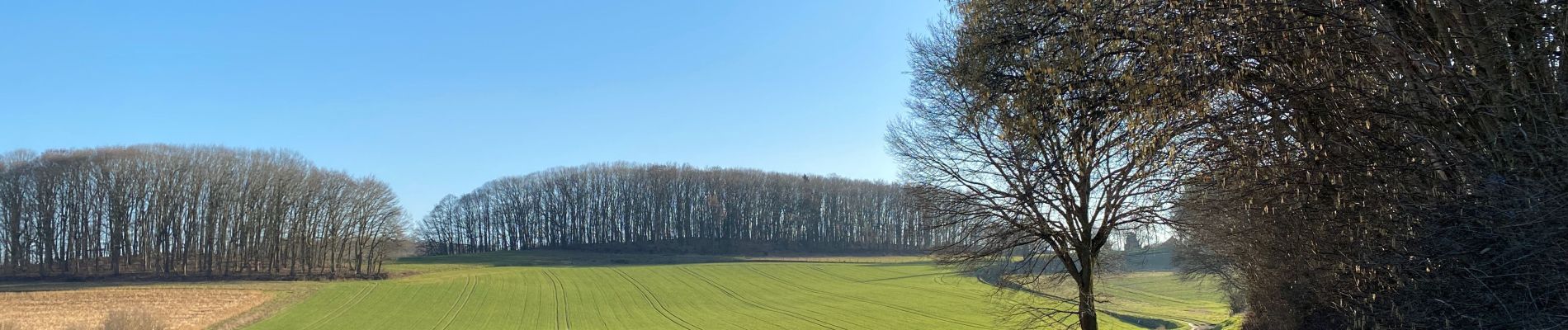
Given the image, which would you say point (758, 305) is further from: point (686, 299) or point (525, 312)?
point (525, 312)

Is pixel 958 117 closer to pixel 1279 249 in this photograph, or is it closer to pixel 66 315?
pixel 1279 249

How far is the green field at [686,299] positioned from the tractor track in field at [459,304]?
0.07 meters

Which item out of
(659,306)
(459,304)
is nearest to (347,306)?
(459,304)

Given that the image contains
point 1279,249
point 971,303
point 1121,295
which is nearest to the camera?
point 1279,249

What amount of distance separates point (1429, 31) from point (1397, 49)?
21cm

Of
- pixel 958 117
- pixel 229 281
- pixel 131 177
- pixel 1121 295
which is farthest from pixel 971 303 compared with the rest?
pixel 131 177

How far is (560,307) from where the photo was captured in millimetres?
44625

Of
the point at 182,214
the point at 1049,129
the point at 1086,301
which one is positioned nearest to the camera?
the point at 1049,129

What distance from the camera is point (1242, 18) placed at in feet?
17.9

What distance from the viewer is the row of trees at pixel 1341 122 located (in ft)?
14.8

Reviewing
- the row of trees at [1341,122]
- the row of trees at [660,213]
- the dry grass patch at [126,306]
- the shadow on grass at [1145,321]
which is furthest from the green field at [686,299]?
the row of trees at [660,213]

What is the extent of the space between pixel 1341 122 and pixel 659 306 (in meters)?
41.6

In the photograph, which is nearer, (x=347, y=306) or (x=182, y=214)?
(x=347, y=306)

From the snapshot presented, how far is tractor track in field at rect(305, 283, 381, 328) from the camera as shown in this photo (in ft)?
124
